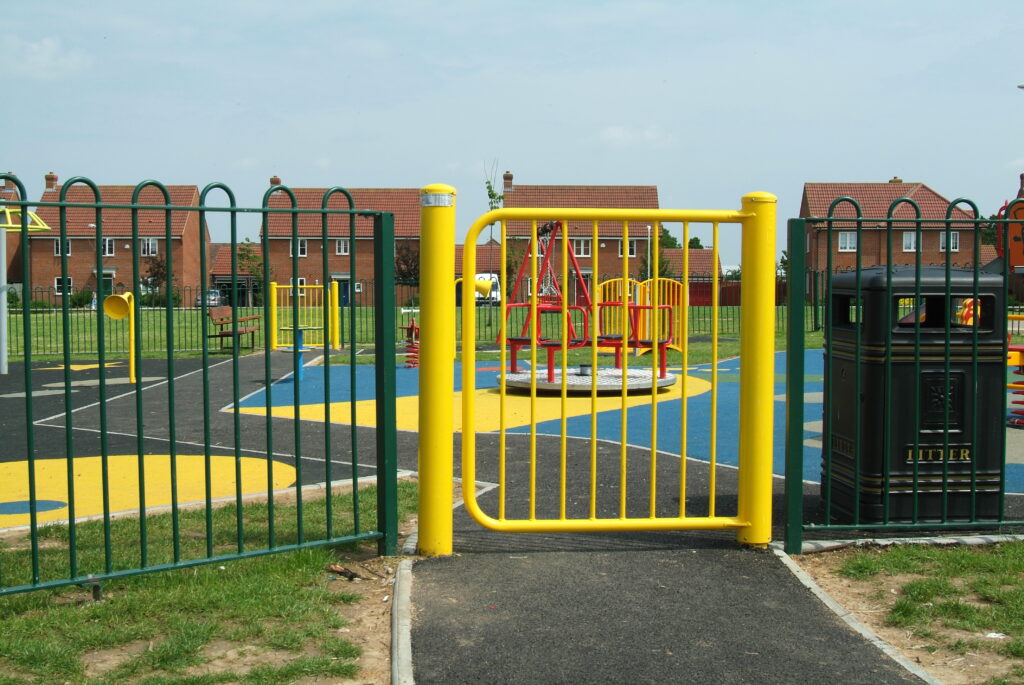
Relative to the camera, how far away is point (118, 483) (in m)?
7.30

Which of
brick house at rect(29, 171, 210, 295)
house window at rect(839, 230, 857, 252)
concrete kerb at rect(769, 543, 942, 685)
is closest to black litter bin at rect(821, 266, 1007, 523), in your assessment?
concrete kerb at rect(769, 543, 942, 685)

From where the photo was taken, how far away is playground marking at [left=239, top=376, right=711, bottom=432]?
10289mm

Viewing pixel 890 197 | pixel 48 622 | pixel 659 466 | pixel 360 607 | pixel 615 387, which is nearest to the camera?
pixel 48 622

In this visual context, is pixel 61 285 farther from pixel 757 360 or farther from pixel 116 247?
pixel 116 247

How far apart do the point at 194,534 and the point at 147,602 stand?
1313 millimetres

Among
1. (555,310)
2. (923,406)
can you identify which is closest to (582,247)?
(555,310)

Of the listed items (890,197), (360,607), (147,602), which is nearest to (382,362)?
(360,607)

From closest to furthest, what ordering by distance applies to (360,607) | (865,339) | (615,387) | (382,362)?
Answer: (360,607) < (382,362) < (865,339) < (615,387)

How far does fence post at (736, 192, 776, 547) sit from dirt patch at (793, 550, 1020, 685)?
358 mm

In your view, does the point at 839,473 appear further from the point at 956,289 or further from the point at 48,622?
the point at 48,622

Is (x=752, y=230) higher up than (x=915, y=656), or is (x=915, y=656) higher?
(x=752, y=230)

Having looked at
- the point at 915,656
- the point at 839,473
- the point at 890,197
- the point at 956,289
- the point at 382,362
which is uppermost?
the point at 890,197

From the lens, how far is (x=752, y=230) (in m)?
4.94

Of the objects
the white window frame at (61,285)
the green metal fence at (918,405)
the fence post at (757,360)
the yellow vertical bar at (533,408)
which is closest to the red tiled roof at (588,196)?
the white window frame at (61,285)
